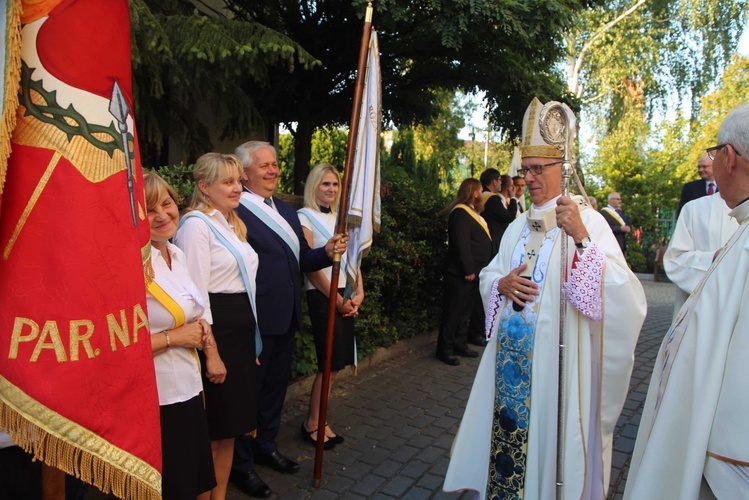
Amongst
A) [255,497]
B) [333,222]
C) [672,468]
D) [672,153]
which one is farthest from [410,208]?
[672,153]

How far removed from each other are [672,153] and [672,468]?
21.9 m

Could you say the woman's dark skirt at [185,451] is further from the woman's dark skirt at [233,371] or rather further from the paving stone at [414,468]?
the paving stone at [414,468]

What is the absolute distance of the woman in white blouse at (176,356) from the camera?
7.84 ft

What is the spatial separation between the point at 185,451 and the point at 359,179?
181 cm

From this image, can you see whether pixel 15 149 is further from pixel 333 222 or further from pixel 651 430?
pixel 333 222

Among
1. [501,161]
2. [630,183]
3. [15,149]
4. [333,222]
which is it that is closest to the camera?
[15,149]

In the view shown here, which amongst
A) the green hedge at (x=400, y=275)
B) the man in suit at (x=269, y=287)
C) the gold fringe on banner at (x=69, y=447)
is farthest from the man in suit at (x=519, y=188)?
the gold fringe on banner at (x=69, y=447)

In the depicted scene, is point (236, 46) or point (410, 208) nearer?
point (236, 46)

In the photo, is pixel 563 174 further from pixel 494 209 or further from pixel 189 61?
pixel 494 209

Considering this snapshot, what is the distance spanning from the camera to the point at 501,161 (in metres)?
38.4

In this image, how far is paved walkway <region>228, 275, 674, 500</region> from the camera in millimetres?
3619

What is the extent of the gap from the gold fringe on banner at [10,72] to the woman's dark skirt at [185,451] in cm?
135

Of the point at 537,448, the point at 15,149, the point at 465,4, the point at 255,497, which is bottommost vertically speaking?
the point at 255,497

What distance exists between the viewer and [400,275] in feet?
21.4
